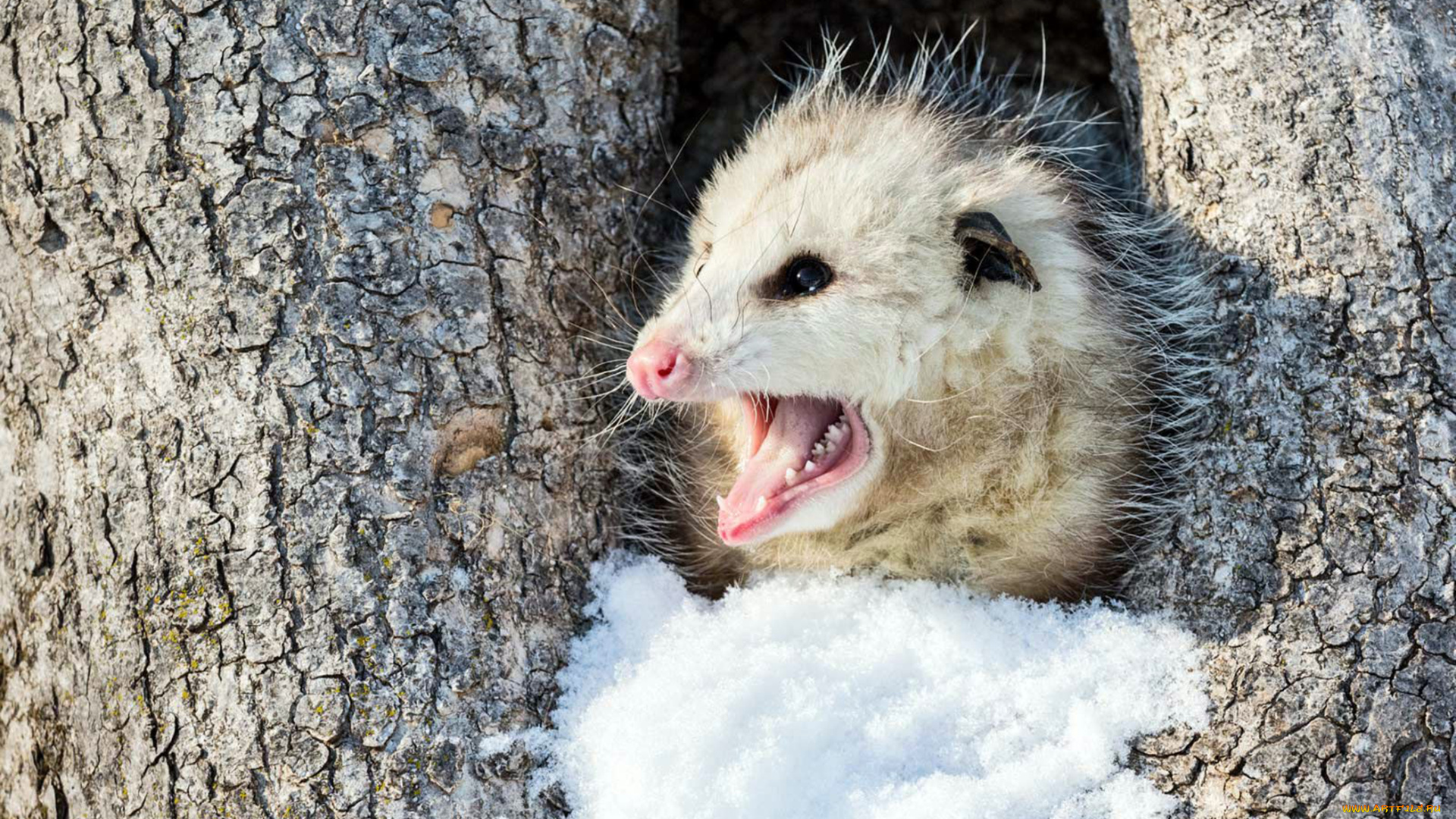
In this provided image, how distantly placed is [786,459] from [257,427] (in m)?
0.81

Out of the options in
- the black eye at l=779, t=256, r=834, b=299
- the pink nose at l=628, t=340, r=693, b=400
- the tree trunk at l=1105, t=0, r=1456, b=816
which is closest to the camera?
the tree trunk at l=1105, t=0, r=1456, b=816

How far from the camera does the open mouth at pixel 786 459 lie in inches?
71.7

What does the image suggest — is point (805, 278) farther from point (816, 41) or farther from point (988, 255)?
point (816, 41)

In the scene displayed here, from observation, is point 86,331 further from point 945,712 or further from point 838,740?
point 945,712

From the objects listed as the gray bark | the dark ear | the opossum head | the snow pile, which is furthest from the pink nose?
the dark ear

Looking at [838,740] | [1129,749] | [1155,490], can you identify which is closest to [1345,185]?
[1155,490]

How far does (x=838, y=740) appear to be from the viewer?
5.39ft

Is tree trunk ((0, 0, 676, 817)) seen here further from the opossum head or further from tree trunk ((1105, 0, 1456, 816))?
tree trunk ((1105, 0, 1456, 816))

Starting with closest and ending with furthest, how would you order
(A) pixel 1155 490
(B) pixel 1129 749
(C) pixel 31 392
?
(B) pixel 1129 749, (C) pixel 31 392, (A) pixel 1155 490

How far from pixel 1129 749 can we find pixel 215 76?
5.18 feet

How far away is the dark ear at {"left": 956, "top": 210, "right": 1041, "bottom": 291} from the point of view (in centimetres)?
172

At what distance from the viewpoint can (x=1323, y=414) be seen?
5.23 feet

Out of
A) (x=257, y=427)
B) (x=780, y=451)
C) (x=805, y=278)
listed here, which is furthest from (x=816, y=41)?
(x=257, y=427)

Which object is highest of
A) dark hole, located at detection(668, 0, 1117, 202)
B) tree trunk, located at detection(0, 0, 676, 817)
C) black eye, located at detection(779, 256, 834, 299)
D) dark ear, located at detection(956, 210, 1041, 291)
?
A: dark hole, located at detection(668, 0, 1117, 202)
